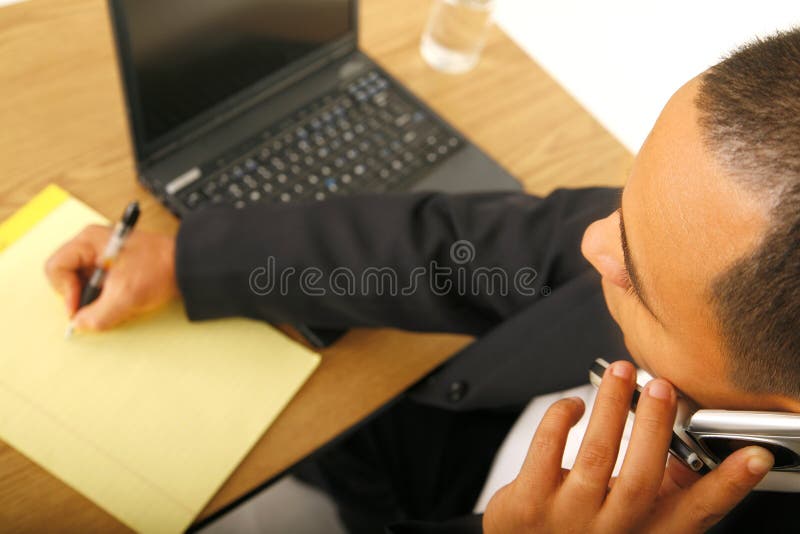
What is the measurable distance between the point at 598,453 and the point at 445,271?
315 mm

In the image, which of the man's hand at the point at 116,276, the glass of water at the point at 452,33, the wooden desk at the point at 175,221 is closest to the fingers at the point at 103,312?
the man's hand at the point at 116,276

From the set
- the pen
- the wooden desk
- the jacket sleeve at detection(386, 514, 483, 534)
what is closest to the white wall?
the wooden desk

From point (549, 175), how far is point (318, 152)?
33cm

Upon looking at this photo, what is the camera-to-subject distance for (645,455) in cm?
46

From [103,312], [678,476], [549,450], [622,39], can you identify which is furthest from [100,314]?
[622,39]

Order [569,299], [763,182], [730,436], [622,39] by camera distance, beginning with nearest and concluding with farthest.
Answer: [763,182] → [730,436] → [569,299] → [622,39]

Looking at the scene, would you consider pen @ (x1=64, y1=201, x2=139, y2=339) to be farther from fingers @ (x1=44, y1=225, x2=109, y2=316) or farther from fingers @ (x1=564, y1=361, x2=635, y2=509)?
fingers @ (x1=564, y1=361, x2=635, y2=509)

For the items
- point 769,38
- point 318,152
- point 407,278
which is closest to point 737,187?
point 769,38

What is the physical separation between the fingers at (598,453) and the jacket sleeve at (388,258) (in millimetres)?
258

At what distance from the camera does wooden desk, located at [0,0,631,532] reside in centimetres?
61

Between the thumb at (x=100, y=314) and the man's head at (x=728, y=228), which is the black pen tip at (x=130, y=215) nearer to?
the thumb at (x=100, y=314)

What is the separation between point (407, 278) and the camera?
73 centimetres

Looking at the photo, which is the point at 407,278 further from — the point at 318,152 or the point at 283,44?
the point at 283,44

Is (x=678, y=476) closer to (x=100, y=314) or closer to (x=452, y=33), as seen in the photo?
(x=100, y=314)
